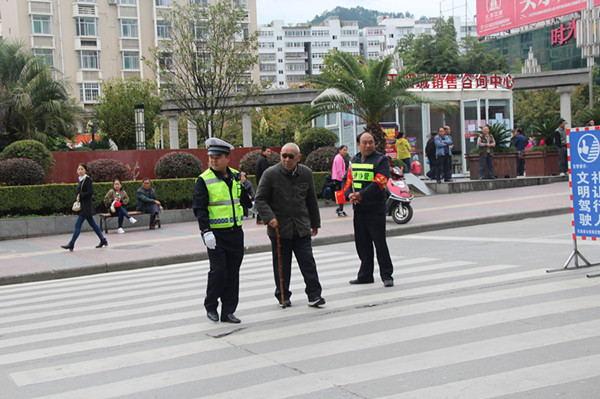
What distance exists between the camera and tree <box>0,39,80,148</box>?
116 feet

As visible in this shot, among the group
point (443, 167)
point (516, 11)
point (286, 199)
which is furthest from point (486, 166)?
point (516, 11)

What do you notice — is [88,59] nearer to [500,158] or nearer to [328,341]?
[500,158]

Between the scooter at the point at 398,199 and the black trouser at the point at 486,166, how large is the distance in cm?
953

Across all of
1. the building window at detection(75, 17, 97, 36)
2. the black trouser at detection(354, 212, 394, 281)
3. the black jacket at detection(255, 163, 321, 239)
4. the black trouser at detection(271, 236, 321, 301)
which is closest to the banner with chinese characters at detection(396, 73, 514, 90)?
the black trouser at detection(354, 212, 394, 281)

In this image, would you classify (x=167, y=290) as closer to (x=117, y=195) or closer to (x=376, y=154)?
(x=376, y=154)

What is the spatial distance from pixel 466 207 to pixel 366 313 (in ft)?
41.7

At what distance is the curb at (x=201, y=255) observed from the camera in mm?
13867

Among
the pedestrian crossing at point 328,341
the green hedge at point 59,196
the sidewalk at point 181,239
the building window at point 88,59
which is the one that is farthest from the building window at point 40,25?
the pedestrian crossing at point 328,341

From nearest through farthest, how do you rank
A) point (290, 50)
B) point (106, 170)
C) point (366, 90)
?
1. point (106, 170)
2. point (366, 90)
3. point (290, 50)

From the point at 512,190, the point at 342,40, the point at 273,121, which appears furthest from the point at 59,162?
the point at 342,40

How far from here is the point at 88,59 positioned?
71875 millimetres

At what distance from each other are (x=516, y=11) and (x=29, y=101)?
35.8m

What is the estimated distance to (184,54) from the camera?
31594 millimetres

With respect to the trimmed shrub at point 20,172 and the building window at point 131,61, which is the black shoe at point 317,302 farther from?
the building window at point 131,61
